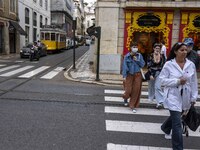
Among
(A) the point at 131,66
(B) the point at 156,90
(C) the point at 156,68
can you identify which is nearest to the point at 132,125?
(A) the point at 131,66

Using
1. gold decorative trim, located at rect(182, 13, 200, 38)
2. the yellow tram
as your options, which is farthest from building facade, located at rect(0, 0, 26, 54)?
gold decorative trim, located at rect(182, 13, 200, 38)

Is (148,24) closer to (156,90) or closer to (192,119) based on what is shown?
(156,90)

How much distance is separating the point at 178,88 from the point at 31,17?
3618 centimetres

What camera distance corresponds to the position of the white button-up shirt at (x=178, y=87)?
4.21 m

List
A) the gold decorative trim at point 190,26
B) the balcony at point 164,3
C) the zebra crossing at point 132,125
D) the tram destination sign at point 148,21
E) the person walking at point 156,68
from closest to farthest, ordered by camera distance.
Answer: the zebra crossing at point 132,125 < the person walking at point 156,68 < the balcony at point 164,3 < the gold decorative trim at point 190,26 < the tram destination sign at point 148,21

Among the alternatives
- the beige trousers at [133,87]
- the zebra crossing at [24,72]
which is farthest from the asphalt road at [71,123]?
the zebra crossing at [24,72]

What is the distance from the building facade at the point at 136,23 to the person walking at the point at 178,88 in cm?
1040

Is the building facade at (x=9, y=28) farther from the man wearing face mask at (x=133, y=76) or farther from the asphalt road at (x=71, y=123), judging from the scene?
the man wearing face mask at (x=133, y=76)

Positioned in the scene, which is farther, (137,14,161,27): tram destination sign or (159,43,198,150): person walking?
(137,14,161,27): tram destination sign

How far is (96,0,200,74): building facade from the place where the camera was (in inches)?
570

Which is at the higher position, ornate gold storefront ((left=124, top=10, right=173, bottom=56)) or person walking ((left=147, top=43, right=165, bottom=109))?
ornate gold storefront ((left=124, top=10, right=173, bottom=56))

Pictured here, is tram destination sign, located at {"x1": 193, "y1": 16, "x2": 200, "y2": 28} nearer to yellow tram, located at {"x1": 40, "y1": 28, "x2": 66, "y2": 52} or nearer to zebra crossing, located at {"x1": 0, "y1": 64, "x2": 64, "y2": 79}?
zebra crossing, located at {"x1": 0, "y1": 64, "x2": 64, "y2": 79}

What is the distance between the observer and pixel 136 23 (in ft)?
49.0

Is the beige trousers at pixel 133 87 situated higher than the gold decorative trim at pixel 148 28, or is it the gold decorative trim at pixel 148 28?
the gold decorative trim at pixel 148 28
